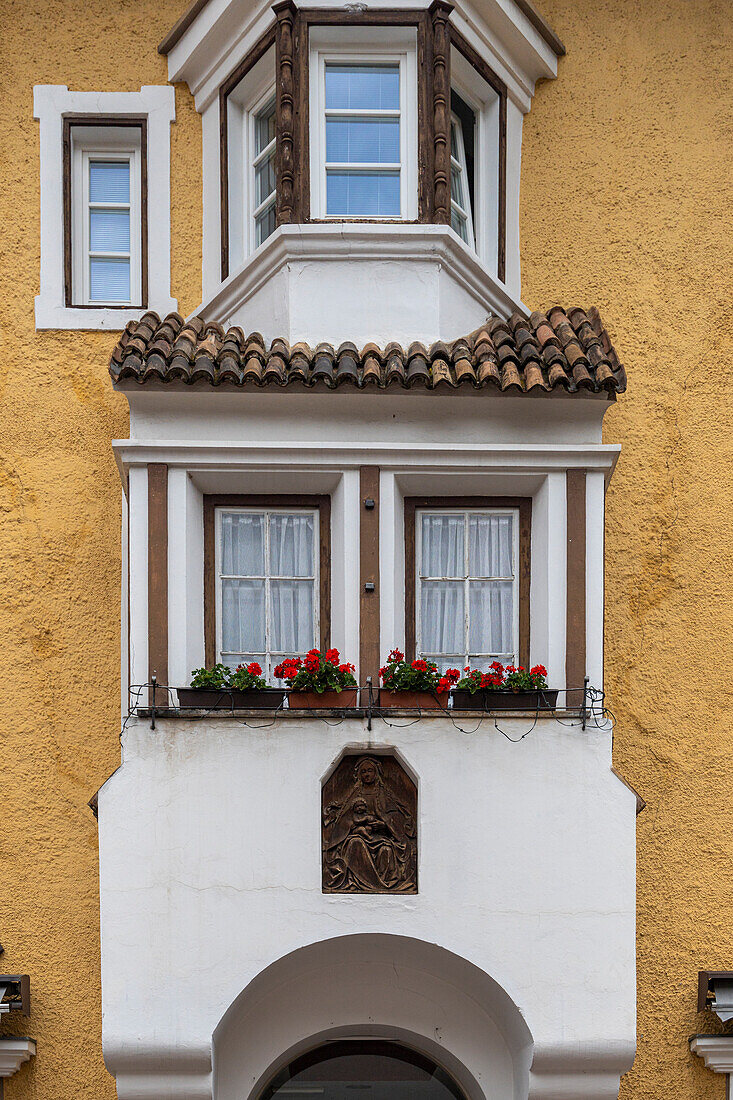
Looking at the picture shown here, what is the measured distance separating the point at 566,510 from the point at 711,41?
3.86 m

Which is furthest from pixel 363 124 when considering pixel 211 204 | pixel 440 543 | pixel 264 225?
pixel 440 543

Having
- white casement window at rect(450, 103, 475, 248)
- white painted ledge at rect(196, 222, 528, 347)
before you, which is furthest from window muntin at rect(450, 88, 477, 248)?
white painted ledge at rect(196, 222, 528, 347)

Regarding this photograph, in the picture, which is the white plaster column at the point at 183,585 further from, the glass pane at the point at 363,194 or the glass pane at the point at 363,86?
the glass pane at the point at 363,86

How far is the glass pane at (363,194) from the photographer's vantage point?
9031 millimetres

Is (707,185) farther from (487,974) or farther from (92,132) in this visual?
(487,974)

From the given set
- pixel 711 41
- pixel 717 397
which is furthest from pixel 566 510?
pixel 711 41

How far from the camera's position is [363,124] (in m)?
9.12

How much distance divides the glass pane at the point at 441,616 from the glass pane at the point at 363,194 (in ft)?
7.42

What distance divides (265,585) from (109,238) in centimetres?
296

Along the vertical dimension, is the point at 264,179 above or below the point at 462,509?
above

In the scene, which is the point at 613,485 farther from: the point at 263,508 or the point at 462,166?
the point at 263,508

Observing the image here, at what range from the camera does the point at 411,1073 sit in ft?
28.8

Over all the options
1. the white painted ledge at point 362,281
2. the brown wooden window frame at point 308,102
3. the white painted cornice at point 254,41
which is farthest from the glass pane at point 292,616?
the white painted cornice at point 254,41

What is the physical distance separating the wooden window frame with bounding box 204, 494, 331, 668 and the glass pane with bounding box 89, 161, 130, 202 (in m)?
2.71
